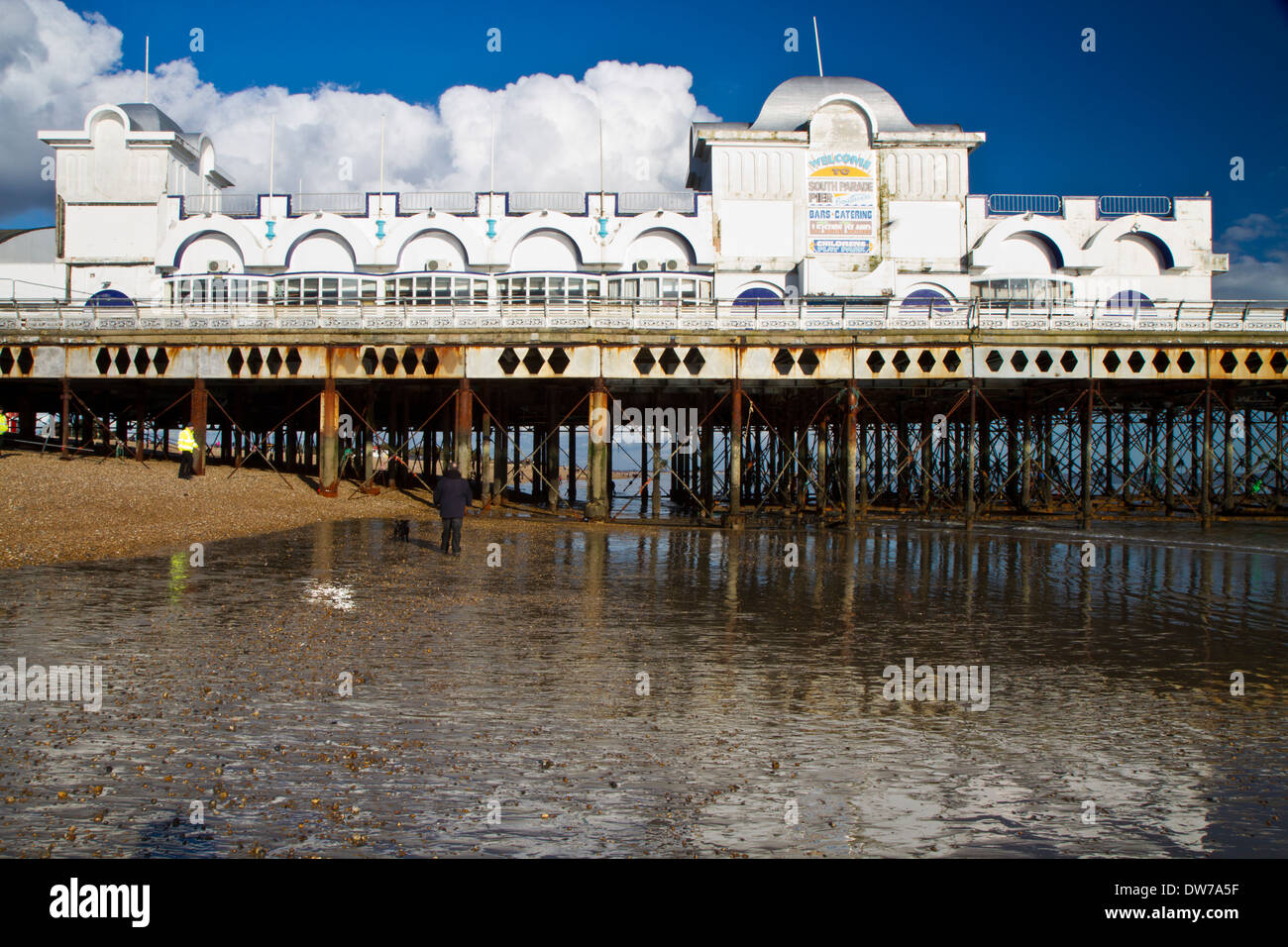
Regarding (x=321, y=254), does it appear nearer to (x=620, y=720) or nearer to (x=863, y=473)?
(x=863, y=473)

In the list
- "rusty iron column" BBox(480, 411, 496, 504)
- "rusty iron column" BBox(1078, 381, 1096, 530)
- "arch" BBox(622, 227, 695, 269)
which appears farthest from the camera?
"arch" BBox(622, 227, 695, 269)

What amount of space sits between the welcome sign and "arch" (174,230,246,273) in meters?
23.2

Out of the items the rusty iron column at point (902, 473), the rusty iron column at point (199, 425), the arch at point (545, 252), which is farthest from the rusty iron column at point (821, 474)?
the rusty iron column at point (199, 425)

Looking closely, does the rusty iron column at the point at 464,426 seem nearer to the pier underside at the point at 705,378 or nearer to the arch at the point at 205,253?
the pier underside at the point at 705,378

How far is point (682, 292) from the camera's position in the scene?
3850 centimetres

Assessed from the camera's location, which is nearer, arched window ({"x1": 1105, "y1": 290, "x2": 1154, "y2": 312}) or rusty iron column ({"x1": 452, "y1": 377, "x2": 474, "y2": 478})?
rusty iron column ({"x1": 452, "y1": 377, "x2": 474, "y2": 478})

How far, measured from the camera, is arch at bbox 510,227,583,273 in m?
39.3

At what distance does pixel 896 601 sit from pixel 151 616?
10470mm

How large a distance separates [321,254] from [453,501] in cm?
2432

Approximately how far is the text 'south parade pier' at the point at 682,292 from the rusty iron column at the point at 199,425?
0.35 feet

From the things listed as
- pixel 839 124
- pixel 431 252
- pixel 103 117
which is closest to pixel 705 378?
pixel 839 124

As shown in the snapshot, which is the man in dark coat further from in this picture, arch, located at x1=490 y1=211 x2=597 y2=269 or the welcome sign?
the welcome sign

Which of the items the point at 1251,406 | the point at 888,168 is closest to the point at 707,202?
the point at 888,168

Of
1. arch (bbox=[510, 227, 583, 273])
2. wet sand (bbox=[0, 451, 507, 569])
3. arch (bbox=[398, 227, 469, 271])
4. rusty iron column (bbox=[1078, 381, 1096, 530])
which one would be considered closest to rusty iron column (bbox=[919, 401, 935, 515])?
rusty iron column (bbox=[1078, 381, 1096, 530])
